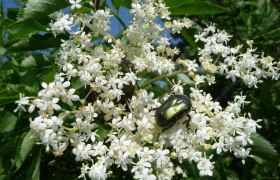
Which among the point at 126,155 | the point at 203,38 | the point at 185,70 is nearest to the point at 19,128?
the point at 126,155

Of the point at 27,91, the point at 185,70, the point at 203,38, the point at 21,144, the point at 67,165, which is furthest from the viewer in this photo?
the point at 67,165

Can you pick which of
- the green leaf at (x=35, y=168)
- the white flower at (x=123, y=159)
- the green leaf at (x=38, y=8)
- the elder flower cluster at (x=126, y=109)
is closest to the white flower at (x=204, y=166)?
the elder flower cluster at (x=126, y=109)

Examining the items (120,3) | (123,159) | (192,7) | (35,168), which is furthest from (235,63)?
(35,168)

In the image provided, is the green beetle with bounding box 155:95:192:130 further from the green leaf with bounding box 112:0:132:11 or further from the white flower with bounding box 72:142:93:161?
the green leaf with bounding box 112:0:132:11

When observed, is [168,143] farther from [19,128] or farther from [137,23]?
[19,128]

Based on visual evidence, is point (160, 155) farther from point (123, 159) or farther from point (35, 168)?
point (35, 168)
